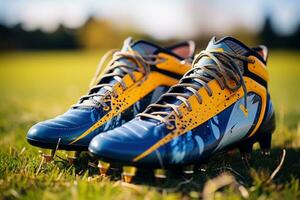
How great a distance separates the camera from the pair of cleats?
2.08 meters

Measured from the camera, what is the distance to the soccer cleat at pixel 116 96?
2.47 m

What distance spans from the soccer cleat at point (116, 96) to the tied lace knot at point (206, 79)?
389 mm

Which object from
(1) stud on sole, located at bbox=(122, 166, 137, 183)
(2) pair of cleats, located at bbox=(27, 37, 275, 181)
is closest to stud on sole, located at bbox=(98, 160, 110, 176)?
(2) pair of cleats, located at bbox=(27, 37, 275, 181)

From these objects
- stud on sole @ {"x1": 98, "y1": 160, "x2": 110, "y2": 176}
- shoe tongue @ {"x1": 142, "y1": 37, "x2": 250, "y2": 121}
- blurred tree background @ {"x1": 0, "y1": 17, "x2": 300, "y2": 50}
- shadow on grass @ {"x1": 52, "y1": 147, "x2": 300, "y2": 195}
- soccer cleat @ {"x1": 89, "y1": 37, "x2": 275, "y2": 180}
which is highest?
shoe tongue @ {"x1": 142, "y1": 37, "x2": 250, "y2": 121}

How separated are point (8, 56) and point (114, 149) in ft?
195

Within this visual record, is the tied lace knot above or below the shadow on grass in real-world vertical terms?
above

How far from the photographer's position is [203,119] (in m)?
2.31

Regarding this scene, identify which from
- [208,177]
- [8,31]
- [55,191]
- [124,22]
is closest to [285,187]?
[208,177]

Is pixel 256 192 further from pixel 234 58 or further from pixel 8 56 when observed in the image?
pixel 8 56


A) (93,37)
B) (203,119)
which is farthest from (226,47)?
(93,37)

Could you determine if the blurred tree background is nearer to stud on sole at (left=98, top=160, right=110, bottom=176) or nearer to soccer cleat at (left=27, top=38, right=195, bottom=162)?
soccer cleat at (left=27, top=38, right=195, bottom=162)

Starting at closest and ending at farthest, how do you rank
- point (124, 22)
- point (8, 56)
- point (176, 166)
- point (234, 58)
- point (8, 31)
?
1. point (176, 166)
2. point (234, 58)
3. point (8, 56)
4. point (8, 31)
5. point (124, 22)

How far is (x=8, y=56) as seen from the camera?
5791cm

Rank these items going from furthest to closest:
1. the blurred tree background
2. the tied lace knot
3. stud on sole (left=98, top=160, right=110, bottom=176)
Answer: the blurred tree background < the tied lace knot < stud on sole (left=98, top=160, right=110, bottom=176)
